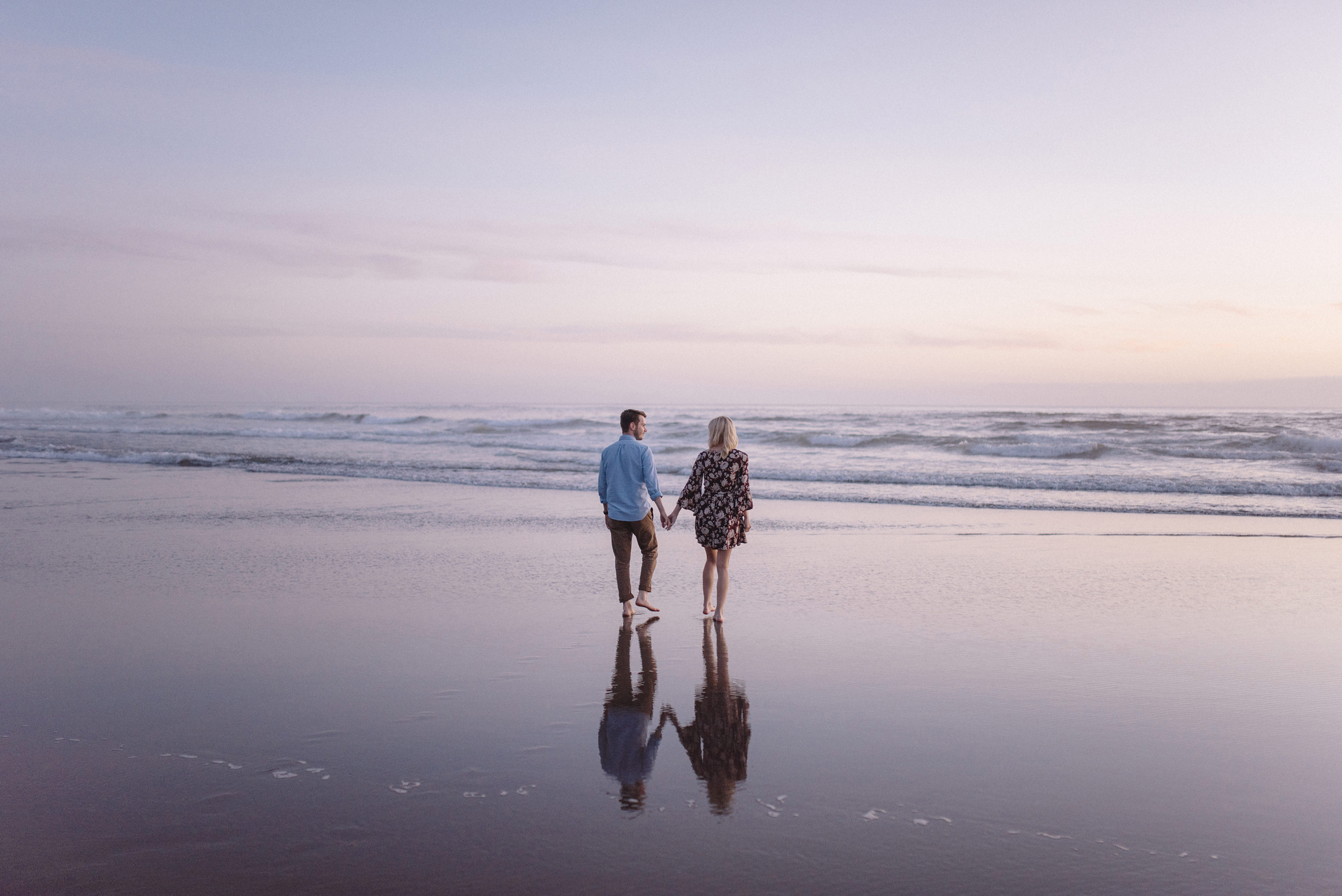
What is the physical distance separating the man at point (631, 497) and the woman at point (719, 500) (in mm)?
263

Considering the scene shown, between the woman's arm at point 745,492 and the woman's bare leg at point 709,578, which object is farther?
the woman's arm at point 745,492

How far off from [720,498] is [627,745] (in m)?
3.34

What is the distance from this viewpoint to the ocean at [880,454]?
16688mm

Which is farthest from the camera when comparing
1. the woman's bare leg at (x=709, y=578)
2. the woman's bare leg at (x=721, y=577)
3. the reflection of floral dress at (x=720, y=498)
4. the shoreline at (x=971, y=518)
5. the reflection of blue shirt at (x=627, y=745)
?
the shoreline at (x=971, y=518)

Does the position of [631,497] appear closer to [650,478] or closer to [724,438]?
[650,478]

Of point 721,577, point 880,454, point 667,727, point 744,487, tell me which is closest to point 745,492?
point 744,487

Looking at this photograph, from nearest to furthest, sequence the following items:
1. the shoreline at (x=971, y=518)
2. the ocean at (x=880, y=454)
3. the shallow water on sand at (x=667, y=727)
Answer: the shallow water on sand at (x=667, y=727) → the shoreline at (x=971, y=518) → the ocean at (x=880, y=454)

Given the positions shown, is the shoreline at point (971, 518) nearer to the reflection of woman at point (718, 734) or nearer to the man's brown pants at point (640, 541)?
the man's brown pants at point (640, 541)

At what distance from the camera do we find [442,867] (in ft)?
10.5

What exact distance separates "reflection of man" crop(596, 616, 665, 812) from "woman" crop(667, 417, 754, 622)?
4.53 feet

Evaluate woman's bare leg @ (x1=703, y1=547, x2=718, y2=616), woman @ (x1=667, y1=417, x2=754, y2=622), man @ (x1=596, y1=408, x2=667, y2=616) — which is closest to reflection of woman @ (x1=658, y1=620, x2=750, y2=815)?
woman's bare leg @ (x1=703, y1=547, x2=718, y2=616)

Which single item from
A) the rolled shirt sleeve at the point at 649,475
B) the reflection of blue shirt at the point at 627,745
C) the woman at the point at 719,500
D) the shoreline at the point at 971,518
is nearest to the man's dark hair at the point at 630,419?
the rolled shirt sleeve at the point at 649,475

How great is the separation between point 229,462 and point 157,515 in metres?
11.3

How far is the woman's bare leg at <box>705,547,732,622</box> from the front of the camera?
23.7 feet
